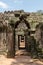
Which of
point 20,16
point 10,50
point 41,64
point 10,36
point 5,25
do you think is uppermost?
point 20,16

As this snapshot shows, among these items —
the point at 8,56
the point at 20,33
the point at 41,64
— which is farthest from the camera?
the point at 20,33

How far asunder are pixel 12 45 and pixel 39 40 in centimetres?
268

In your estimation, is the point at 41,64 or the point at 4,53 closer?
the point at 41,64

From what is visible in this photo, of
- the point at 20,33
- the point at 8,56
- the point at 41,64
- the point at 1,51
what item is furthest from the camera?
the point at 20,33

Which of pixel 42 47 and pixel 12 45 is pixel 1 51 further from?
pixel 42 47

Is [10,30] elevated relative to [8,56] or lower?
elevated

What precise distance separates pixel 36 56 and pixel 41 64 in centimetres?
276

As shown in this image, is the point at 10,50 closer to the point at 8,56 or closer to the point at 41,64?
the point at 8,56

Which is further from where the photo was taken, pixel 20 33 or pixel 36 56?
pixel 20 33

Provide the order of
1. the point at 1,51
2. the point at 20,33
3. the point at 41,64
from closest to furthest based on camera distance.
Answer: the point at 41,64
the point at 1,51
the point at 20,33

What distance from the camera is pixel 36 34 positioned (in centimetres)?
1482

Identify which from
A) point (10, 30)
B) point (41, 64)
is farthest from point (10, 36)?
point (41, 64)

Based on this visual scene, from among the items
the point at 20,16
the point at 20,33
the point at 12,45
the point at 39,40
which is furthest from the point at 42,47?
the point at 20,33

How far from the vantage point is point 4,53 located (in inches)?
583
